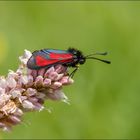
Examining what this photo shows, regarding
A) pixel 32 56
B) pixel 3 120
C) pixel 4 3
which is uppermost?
pixel 32 56

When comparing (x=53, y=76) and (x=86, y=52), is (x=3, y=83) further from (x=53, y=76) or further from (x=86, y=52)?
(x=86, y=52)

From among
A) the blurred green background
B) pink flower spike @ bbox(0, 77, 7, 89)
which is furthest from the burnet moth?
the blurred green background

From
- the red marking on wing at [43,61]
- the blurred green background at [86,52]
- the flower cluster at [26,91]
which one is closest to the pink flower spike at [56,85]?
the flower cluster at [26,91]

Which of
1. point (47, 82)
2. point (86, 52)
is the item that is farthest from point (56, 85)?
point (86, 52)

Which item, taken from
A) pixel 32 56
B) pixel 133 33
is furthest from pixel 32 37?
pixel 32 56

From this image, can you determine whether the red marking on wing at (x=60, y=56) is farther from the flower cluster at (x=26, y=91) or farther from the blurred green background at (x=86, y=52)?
the blurred green background at (x=86, y=52)

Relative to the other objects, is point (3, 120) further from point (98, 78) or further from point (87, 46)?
point (87, 46)
